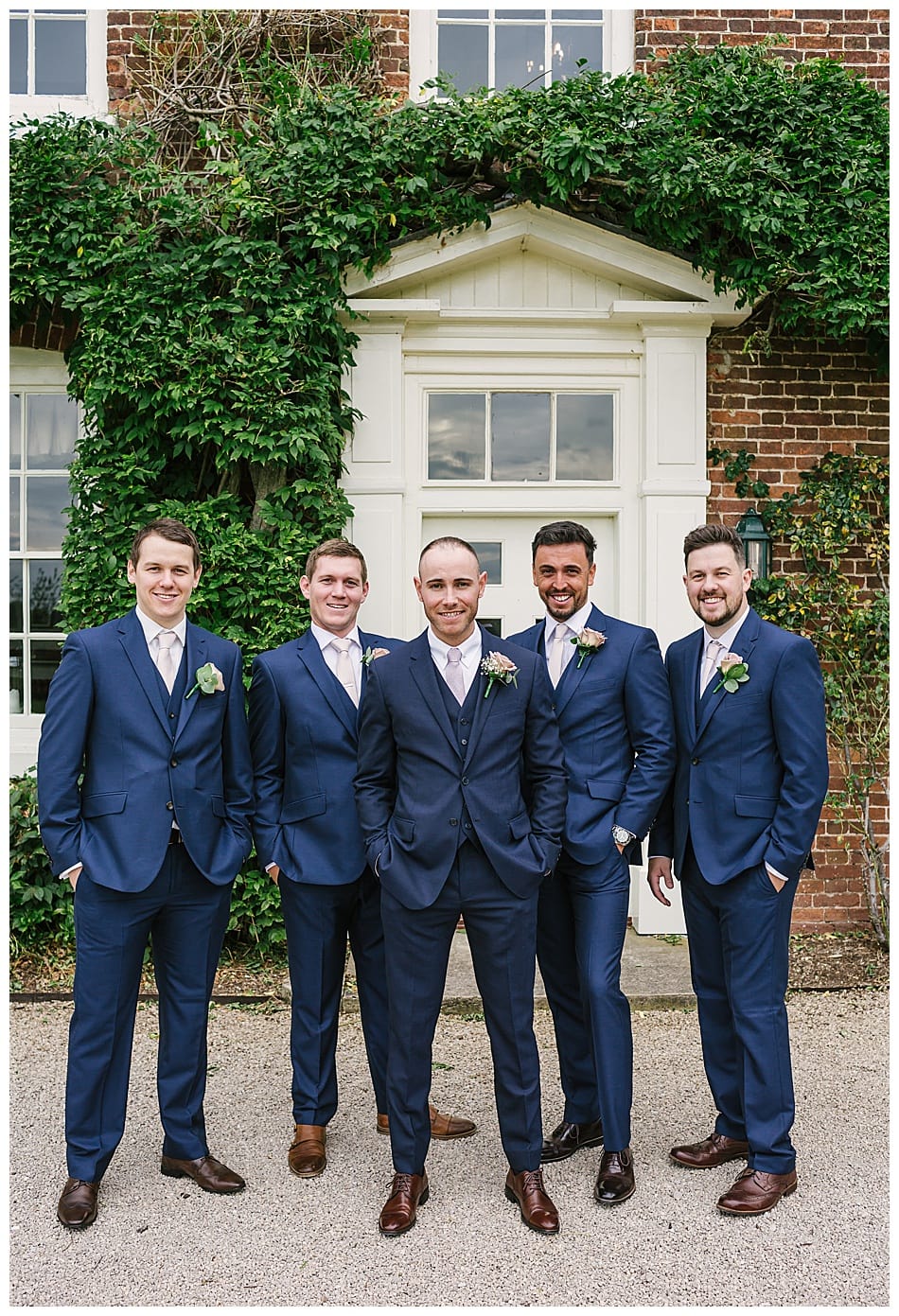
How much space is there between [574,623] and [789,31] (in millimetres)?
4883

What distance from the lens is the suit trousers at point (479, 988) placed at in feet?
11.2

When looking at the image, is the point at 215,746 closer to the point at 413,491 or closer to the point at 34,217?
the point at 413,491

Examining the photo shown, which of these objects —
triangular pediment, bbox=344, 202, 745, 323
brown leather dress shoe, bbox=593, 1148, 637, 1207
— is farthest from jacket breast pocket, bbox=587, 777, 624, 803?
triangular pediment, bbox=344, 202, 745, 323

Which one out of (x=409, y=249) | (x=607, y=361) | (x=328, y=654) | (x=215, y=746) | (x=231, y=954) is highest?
(x=409, y=249)

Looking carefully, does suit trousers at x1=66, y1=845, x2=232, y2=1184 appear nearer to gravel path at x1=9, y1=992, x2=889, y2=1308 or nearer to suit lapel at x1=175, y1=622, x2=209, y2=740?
gravel path at x1=9, y1=992, x2=889, y2=1308

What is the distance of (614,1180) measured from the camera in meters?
3.58

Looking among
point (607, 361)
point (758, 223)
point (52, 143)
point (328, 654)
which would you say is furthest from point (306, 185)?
point (328, 654)

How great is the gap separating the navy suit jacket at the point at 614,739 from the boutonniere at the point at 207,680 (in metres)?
1.17

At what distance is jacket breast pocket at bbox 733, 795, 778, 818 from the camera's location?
361 cm

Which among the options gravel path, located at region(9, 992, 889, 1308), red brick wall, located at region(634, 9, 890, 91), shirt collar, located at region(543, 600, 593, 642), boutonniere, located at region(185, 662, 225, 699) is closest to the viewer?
gravel path, located at region(9, 992, 889, 1308)

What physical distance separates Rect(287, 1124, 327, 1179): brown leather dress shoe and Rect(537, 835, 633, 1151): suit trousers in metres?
0.90

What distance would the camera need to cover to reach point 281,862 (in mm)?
3820

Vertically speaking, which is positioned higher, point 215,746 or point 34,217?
point 34,217

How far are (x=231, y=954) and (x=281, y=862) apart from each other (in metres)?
2.55
